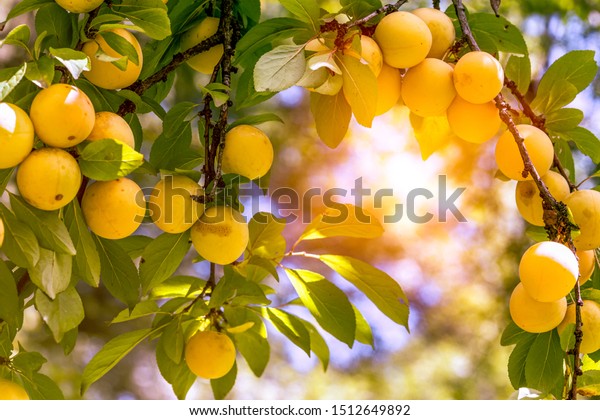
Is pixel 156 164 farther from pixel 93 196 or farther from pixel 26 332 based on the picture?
pixel 26 332

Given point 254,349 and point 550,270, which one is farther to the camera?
point 254,349

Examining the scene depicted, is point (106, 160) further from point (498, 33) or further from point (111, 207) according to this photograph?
point (498, 33)

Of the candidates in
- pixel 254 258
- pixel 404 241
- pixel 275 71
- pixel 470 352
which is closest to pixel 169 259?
pixel 254 258

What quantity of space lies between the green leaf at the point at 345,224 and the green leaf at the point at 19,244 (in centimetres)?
34

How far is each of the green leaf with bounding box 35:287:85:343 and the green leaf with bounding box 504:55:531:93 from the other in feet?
1.74

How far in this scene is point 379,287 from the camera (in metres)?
0.77

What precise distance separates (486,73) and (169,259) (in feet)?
1.17

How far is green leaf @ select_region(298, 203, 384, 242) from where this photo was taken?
2.57 feet

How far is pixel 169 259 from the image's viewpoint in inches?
27.8

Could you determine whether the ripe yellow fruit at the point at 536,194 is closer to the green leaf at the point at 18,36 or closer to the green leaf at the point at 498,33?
the green leaf at the point at 498,33

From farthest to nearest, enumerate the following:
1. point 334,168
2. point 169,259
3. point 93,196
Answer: point 334,168 < point 169,259 < point 93,196

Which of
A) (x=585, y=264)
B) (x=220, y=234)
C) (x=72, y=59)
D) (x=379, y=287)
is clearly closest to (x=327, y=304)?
(x=379, y=287)

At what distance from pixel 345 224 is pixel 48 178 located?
362mm

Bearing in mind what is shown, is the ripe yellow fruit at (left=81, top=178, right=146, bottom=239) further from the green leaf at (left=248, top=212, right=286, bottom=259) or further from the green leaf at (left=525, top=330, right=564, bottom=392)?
the green leaf at (left=525, top=330, right=564, bottom=392)
